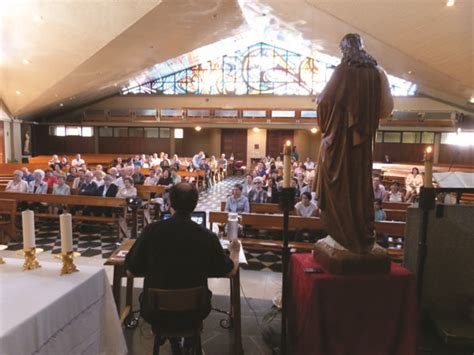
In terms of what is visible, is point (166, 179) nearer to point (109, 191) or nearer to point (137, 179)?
point (137, 179)

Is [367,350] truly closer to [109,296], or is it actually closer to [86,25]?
[109,296]

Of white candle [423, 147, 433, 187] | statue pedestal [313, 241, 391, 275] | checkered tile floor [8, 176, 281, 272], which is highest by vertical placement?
white candle [423, 147, 433, 187]

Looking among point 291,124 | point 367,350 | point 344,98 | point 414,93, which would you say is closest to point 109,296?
point 367,350

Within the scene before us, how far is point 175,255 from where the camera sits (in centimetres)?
177

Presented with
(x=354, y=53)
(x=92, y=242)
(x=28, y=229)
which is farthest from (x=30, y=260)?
(x=92, y=242)

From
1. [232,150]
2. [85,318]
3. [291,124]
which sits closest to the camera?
[85,318]

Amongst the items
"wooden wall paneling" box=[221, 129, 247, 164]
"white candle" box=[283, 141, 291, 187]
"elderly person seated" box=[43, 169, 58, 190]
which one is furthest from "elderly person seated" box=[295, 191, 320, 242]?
"wooden wall paneling" box=[221, 129, 247, 164]

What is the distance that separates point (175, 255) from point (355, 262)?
1204mm

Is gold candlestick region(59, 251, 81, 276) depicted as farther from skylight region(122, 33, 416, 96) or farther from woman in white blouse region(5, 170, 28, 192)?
skylight region(122, 33, 416, 96)

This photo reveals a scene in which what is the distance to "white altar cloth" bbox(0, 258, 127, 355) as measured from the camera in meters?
1.42

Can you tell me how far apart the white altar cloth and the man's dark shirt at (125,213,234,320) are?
0.28 m

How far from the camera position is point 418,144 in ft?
58.7

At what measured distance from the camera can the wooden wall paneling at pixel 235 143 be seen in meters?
20.6

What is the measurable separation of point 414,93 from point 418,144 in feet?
8.59
